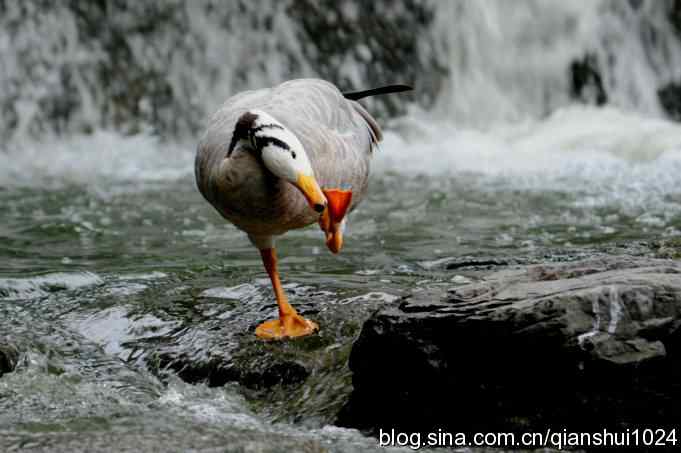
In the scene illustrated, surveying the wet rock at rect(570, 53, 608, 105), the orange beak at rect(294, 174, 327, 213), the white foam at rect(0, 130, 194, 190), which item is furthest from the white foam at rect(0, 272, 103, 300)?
the wet rock at rect(570, 53, 608, 105)

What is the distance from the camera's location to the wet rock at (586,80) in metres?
14.8

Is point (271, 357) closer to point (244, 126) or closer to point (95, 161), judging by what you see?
point (244, 126)

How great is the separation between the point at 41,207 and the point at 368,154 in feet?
17.4

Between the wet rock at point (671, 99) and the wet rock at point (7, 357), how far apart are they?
1155cm

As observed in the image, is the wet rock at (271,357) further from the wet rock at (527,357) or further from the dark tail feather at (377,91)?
the dark tail feather at (377,91)

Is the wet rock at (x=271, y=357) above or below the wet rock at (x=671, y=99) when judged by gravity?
below

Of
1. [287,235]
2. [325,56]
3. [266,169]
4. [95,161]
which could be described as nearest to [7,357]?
[266,169]

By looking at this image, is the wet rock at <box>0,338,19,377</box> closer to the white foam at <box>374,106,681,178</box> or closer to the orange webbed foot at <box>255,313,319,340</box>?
the orange webbed foot at <box>255,313,319,340</box>

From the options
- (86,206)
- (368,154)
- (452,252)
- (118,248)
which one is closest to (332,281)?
(368,154)

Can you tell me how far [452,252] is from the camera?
7.29 metres

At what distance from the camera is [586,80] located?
14.9 meters

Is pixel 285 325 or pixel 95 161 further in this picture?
pixel 95 161

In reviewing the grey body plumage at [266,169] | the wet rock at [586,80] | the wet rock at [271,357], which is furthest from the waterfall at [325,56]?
the wet rock at [271,357]

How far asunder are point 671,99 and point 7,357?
39.2 ft
